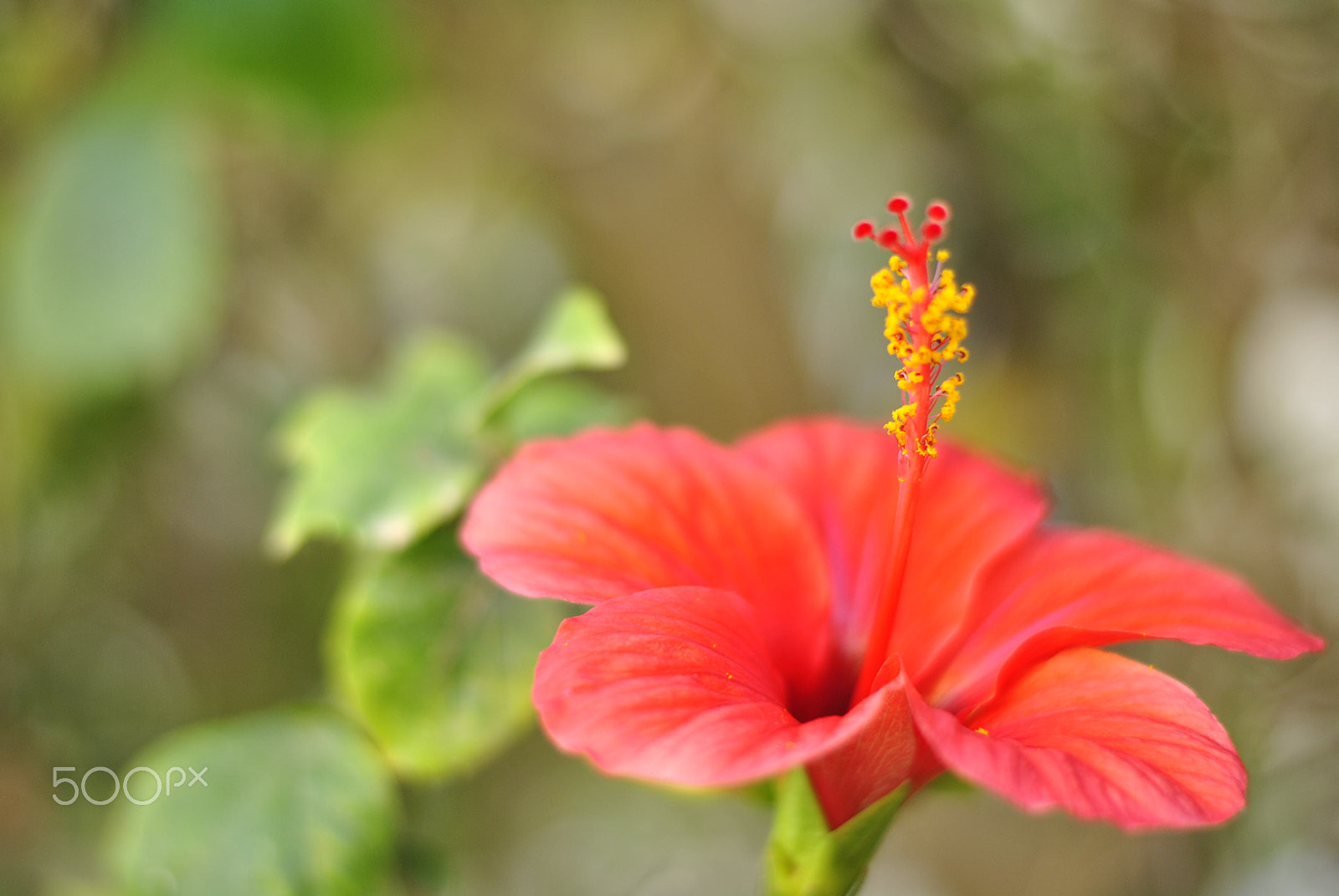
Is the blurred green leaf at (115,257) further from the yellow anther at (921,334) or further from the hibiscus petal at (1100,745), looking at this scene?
the hibiscus petal at (1100,745)

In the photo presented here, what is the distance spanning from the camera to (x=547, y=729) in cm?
43

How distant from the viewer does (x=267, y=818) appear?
0.67m

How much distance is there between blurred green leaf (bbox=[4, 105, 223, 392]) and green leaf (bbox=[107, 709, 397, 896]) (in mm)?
465

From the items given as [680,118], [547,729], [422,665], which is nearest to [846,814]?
[547,729]

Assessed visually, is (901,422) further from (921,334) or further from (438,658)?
(438,658)

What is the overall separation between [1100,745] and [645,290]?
39.0 inches

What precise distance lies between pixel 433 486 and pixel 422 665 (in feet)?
0.39

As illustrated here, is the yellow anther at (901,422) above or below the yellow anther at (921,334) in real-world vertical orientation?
below

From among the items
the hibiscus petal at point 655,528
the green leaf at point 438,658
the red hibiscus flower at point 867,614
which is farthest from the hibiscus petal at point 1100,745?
the green leaf at point 438,658

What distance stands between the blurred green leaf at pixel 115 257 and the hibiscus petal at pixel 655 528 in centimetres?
59

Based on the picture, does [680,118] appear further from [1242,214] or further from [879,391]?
[1242,214]

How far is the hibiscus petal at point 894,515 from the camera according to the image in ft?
2.09

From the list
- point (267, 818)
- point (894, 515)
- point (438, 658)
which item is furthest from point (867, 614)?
point (267, 818)

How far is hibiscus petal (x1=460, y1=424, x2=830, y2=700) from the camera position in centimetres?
56
